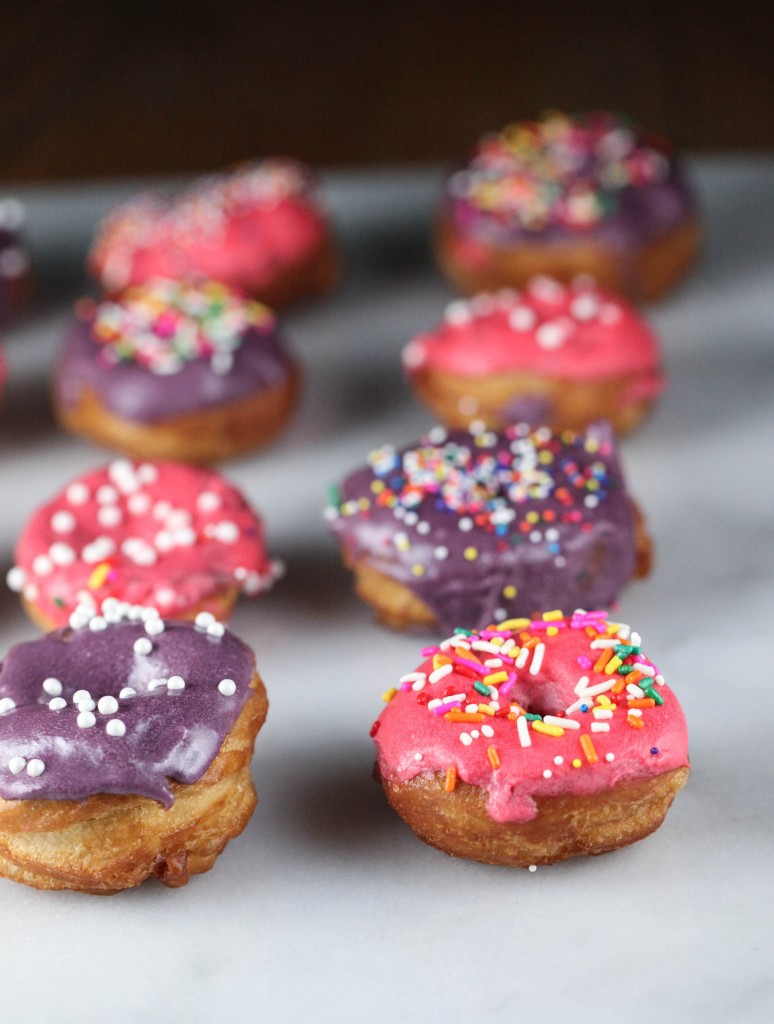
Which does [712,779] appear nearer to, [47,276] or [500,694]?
[500,694]

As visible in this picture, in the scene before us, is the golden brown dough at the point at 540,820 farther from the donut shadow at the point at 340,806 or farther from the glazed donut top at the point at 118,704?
the glazed donut top at the point at 118,704

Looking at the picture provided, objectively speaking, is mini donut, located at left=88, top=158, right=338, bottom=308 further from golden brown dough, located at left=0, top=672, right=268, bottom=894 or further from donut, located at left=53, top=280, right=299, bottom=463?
golden brown dough, located at left=0, top=672, right=268, bottom=894

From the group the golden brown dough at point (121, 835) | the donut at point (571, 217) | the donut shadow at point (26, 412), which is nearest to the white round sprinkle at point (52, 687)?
the golden brown dough at point (121, 835)

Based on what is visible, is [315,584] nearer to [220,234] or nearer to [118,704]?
[118,704]

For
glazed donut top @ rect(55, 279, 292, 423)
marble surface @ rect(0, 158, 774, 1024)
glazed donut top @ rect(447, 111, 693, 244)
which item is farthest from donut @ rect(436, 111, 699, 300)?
glazed donut top @ rect(55, 279, 292, 423)

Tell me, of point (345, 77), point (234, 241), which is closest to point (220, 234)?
point (234, 241)

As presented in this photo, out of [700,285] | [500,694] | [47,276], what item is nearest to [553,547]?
[500,694]
